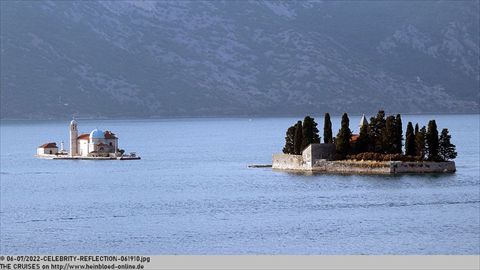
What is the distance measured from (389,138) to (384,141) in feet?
1.69

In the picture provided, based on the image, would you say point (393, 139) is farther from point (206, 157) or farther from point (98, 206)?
point (206, 157)

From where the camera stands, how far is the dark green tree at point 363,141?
12094 cm

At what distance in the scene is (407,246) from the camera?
75.0 m

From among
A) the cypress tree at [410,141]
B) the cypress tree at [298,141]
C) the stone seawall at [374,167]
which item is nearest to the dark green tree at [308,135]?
the cypress tree at [298,141]

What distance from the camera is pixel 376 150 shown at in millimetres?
121438

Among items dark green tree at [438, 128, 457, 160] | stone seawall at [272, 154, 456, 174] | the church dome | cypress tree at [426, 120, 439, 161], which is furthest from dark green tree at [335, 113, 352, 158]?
the church dome

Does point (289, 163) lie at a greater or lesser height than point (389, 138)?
lesser

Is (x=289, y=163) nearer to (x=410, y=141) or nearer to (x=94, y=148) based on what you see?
(x=410, y=141)

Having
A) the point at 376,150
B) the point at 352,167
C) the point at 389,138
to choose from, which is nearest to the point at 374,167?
the point at 352,167

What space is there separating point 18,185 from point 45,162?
3622 cm

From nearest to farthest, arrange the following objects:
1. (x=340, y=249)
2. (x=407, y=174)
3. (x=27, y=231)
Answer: (x=340, y=249)
(x=27, y=231)
(x=407, y=174)

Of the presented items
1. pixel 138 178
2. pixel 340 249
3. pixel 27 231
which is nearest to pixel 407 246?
pixel 340 249

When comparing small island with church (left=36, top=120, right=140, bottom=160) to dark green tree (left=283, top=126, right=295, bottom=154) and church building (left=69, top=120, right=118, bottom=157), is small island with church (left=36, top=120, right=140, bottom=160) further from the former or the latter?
dark green tree (left=283, top=126, right=295, bottom=154)

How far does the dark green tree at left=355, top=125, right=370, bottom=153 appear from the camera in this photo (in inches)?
4761
